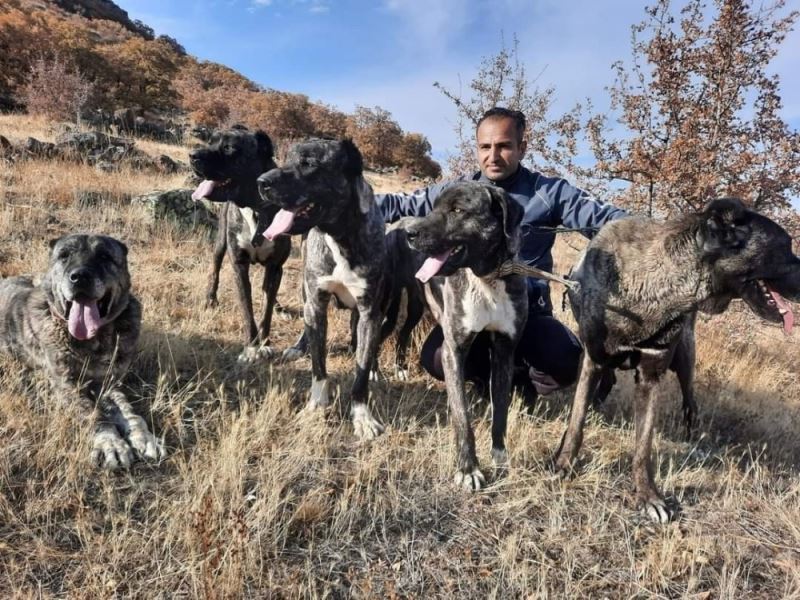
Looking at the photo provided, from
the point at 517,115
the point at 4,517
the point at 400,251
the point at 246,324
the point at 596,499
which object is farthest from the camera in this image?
the point at 246,324

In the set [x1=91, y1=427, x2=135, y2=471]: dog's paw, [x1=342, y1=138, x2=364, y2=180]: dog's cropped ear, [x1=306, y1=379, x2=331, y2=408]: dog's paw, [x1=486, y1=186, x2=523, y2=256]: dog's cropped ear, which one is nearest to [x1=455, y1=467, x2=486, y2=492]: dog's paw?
[x1=306, y1=379, x2=331, y2=408]: dog's paw

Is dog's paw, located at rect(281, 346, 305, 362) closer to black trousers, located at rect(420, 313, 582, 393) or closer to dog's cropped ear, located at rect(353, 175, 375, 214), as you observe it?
black trousers, located at rect(420, 313, 582, 393)

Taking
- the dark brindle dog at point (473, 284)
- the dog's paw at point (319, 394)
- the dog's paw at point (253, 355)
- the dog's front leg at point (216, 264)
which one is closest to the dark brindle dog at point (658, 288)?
the dark brindle dog at point (473, 284)

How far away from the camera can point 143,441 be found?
282cm

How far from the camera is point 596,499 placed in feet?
9.20

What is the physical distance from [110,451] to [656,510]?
296 centimetres

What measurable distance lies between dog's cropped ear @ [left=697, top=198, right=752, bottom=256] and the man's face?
1.49 meters

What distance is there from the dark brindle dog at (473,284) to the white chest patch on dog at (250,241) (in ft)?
6.43

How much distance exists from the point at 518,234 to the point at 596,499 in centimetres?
154

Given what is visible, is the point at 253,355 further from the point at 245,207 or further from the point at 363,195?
the point at 363,195

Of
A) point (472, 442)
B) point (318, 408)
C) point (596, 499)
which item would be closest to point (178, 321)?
point (318, 408)

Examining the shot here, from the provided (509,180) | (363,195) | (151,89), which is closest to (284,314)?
(363,195)

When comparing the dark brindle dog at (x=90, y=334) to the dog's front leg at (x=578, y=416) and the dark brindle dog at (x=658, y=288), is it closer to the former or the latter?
the dog's front leg at (x=578, y=416)

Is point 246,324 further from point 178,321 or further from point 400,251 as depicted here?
point 400,251
